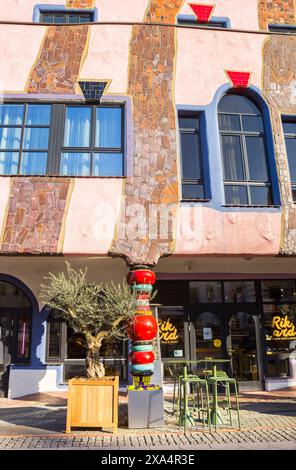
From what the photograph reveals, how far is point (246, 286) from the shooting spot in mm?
11633

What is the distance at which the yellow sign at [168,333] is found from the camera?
11195 mm

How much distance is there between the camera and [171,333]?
11227 mm

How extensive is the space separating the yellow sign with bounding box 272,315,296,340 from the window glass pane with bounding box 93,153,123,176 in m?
6.41

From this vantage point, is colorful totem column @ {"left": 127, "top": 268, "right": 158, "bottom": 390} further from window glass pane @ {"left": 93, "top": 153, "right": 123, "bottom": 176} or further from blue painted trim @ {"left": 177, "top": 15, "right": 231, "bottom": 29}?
blue painted trim @ {"left": 177, "top": 15, "right": 231, "bottom": 29}

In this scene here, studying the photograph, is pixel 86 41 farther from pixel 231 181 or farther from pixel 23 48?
pixel 231 181

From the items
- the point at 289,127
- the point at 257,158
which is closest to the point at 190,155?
the point at 257,158

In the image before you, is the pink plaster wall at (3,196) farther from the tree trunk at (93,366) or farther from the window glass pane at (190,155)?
the window glass pane at (190,155)

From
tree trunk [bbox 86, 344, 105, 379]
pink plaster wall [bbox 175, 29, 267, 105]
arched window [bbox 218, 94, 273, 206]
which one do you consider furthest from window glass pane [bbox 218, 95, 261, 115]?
tree trunk [bbox 86, 344, 105, 379]

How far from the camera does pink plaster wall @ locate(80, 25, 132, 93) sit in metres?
9.57

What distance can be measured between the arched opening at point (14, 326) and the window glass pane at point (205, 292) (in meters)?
4.69

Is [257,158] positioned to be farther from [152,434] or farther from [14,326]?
[14,326]

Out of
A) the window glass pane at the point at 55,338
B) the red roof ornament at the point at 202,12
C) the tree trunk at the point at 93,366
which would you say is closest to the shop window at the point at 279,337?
the window glass pane at the point at 55,338
